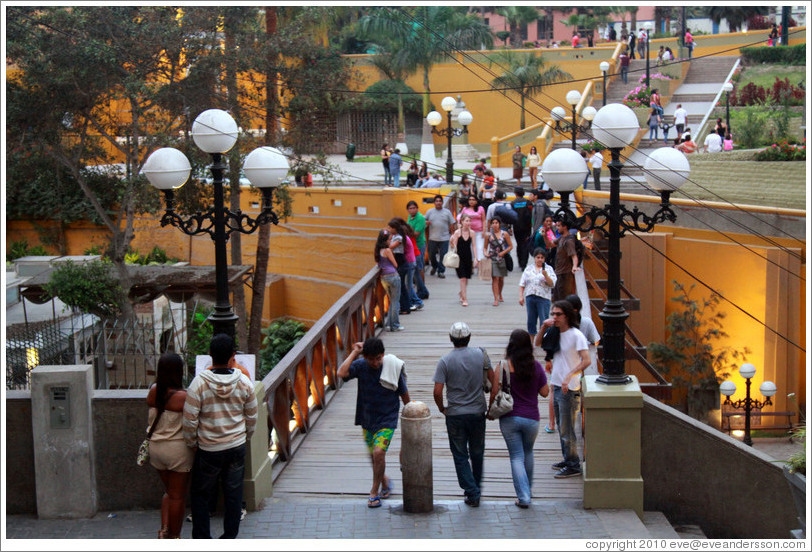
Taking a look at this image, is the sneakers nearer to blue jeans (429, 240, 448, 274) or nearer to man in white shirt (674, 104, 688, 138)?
blue jeans (429, 240, 448, 274)

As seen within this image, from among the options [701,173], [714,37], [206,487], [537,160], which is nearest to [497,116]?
[714,37]

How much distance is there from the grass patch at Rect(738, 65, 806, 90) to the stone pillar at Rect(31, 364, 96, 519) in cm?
3254

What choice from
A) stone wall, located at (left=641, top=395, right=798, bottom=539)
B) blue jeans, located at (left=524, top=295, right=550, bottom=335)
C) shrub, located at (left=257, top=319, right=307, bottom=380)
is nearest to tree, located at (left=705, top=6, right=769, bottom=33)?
shrub, located at (left=257, top=319, right=307, bottom=380)

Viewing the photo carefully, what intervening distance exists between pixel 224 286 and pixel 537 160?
19.7 m

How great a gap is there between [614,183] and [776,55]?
112ft

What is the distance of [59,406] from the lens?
293 inches

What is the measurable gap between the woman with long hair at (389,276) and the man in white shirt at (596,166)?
42.6ft

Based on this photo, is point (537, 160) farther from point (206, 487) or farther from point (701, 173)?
point (206, 487)

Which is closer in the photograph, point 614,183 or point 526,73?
point 614,183

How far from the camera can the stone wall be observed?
8.13 m

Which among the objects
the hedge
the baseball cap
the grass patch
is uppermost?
the hedge

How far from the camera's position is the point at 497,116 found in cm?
4438

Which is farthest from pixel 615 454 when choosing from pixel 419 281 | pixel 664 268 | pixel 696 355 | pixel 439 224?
pixel 664 268

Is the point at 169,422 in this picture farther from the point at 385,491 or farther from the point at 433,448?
the point at 433,448
